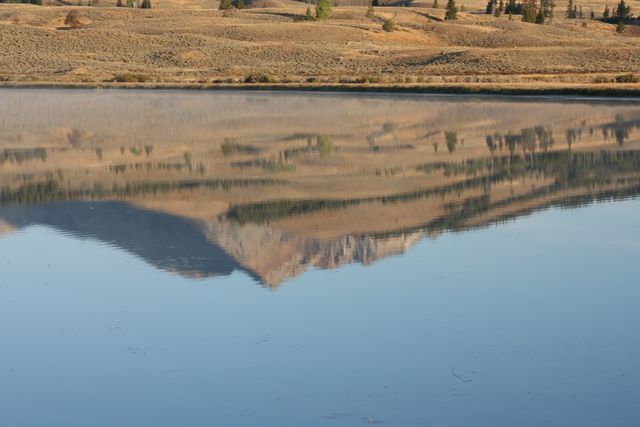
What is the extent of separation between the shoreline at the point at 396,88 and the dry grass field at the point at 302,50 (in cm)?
178

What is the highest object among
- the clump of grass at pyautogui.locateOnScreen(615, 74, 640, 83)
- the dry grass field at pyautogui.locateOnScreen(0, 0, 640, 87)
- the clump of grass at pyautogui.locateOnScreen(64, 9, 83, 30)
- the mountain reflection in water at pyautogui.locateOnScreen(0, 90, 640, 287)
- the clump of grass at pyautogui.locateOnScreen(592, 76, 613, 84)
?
the mountain reflection in water at pyautogui.locateOnScreen(0, 90, 640, 287)

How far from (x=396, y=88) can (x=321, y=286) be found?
36.7 metres

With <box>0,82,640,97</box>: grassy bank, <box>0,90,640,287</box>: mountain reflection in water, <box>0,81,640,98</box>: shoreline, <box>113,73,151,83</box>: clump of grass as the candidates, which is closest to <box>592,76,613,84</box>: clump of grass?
<box>0,82,640,97</box>: grassy bank

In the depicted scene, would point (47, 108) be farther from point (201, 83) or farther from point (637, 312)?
point (637, 312)

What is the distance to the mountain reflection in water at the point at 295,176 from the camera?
13.1 metres

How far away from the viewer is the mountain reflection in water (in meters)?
13.1

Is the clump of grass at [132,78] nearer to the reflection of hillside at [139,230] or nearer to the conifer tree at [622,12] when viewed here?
the reflection of hillside at [139,230]

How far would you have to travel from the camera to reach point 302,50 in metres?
79.8

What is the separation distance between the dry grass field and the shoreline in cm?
178

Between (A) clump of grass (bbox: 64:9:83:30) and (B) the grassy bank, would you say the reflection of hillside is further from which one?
(A) clump of grass (bbox: 64:9:83:30)

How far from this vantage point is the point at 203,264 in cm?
1177

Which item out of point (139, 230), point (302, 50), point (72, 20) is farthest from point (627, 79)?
point (72, 20)

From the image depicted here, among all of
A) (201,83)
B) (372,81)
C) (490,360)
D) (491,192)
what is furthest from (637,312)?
(201,83)

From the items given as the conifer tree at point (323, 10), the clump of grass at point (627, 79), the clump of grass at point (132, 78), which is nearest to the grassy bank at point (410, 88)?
the clump of grass at point (132, 78)
